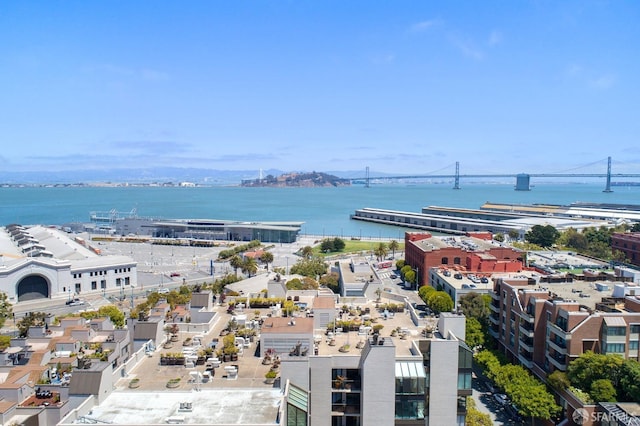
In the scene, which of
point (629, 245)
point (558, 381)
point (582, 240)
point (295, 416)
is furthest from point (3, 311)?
point (582, 240)

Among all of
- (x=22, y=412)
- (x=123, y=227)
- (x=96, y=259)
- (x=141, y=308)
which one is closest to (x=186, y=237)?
(x=123, y=227)

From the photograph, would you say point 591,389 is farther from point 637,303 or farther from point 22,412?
point 22,412

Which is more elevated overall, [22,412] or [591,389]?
[22,412]

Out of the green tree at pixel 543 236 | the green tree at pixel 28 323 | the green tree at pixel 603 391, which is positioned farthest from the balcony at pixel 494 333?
the green tree at pixel 543 236

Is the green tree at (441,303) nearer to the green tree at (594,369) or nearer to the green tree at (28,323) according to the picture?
the green tree at (594,369)

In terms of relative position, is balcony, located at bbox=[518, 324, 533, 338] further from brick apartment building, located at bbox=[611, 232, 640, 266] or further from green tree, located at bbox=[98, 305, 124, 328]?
brick apartment building, located at bbox=[611, 232, 640, 266]
